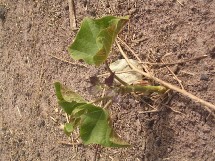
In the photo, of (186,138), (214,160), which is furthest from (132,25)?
(214,160)

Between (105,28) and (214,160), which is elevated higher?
(105,28)

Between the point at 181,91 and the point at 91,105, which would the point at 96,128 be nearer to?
the point at 91,105

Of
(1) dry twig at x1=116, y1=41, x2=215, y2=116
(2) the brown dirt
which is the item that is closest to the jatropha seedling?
(1) dry twig at x1=116, y1=41, x2=215, y2=116

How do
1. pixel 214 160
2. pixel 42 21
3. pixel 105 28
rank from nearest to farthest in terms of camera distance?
pixel 105 28 < pixel 214 160 < pixel 42 21

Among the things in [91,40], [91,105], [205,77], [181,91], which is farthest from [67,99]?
[205,77]

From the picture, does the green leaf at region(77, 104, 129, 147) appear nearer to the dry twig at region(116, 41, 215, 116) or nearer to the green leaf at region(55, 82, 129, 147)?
the green leaf at region(55, 82, 129, 147)

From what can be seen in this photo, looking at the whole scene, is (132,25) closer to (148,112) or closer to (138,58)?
(138,58)

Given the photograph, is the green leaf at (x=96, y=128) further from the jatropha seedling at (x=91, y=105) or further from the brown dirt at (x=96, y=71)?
the brown dirt at (x=96, y=71)

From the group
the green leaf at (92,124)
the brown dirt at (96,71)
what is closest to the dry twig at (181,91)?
the brown dirt at (96,71)
